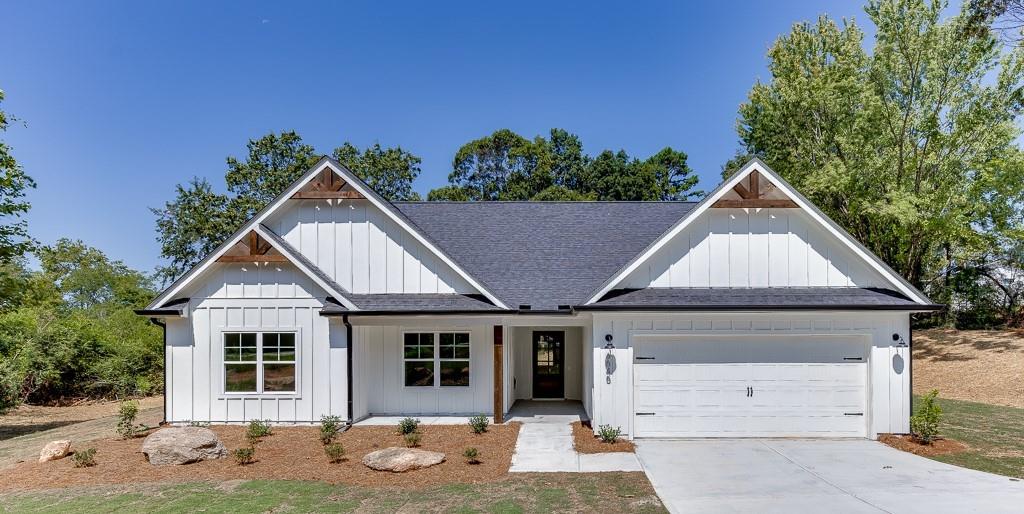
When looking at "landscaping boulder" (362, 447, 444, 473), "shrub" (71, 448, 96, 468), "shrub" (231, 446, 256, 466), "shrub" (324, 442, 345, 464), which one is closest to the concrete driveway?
"landscaping boulder" (362, 447, 444, 473)

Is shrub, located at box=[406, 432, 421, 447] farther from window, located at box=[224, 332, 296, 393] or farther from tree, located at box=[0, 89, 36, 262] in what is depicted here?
tree, located at box=[0, 89, 36, 262]

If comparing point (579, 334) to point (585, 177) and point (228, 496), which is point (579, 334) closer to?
point (228, 496)

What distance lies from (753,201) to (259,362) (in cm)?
1127

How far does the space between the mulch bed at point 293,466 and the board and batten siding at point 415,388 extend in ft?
5.84

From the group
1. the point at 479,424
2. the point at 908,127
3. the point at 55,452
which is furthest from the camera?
the point at 908,127

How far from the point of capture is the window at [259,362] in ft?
41.0

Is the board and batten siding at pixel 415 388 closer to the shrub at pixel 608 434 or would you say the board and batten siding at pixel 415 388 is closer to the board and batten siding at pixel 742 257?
the shrub at pixel 608 434

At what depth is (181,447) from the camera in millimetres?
9383

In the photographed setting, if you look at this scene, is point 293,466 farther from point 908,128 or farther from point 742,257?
point 908,128

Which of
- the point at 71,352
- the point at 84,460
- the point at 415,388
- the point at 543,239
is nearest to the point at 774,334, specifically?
the point at 543,239

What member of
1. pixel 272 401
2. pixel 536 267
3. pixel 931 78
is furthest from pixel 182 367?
pixel 931 78

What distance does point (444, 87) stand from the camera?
2569cm

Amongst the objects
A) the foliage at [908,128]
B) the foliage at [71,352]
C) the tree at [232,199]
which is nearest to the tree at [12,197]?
the foliage at [71,352]

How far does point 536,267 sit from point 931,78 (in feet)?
58.0
